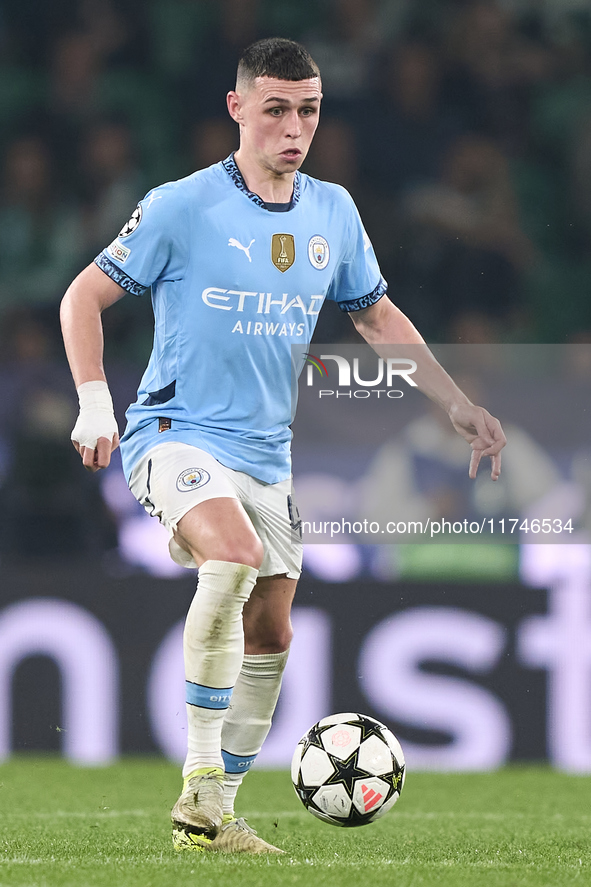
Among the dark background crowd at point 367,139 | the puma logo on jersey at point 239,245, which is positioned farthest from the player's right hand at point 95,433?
the dark background crowd at point 367,139

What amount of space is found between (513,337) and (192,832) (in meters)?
4.54

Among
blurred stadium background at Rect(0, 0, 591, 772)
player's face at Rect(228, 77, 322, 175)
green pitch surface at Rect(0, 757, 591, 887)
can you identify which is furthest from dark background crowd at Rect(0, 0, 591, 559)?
player's face at Rect(228, 77, 322, 175)

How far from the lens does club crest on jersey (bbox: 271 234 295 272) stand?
3855 mm

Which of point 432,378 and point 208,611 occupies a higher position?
point 432,378

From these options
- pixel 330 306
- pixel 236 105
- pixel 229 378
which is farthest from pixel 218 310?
pixel 330 306

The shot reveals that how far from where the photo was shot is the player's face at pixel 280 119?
3775 millimetres

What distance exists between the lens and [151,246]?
3723 millimetres

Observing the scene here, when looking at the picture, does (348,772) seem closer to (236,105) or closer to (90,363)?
(90,363)

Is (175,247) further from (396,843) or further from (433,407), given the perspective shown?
(433,407)

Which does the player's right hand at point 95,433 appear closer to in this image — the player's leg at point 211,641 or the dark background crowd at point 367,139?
the player's leg at point 211,641

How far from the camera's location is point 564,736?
5977 millimetres

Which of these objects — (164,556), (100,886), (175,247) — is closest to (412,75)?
(164,556)

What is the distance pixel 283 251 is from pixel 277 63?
54cm

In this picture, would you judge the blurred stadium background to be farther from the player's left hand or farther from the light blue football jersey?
the light blue football jersey
